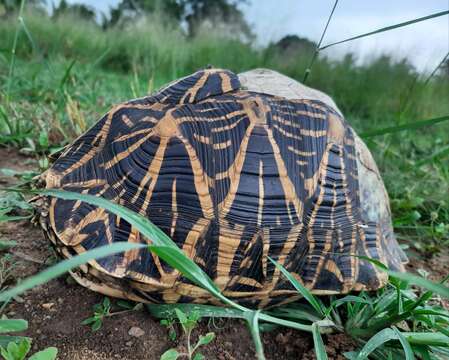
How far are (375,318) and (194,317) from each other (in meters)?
0.60

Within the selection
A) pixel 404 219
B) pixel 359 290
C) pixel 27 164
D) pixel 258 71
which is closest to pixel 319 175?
pixel 359 290

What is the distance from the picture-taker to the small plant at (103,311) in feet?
3.76

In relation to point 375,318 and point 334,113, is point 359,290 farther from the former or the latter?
point 334,113

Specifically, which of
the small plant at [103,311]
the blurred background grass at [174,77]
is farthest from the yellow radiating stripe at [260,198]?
the blurred background grass at [174,77]

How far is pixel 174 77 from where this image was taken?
343cm

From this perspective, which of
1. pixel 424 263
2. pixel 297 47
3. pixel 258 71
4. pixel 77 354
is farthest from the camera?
pixel 297 47

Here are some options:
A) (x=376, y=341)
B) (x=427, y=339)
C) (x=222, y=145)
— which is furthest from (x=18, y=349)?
(x=427, y=339)

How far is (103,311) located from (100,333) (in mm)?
61

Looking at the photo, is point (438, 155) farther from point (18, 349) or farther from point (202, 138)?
point (18, 349)

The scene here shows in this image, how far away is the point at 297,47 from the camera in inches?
304

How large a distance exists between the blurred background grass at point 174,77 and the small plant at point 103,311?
88 centimetres

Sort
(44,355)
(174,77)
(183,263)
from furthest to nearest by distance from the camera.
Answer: (174,77) < (44,355) < (183,263)

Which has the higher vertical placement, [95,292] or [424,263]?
[95,292]

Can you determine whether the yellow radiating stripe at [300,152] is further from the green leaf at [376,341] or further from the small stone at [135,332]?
the small stone at [135,332]
